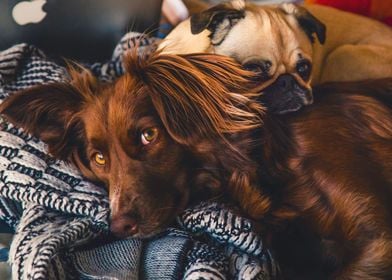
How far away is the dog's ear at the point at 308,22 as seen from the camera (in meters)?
1.85

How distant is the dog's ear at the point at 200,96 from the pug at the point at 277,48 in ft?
0.44

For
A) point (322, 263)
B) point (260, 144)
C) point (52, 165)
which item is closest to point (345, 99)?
point (260, 144)

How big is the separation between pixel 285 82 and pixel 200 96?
378 mm

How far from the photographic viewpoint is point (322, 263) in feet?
4.52

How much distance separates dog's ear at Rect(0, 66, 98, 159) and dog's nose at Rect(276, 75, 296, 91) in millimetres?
530

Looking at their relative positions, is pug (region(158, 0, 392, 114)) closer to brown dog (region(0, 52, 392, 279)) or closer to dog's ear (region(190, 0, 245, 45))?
dog's ear (region(190, 0, 245, 45))

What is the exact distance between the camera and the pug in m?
1.65

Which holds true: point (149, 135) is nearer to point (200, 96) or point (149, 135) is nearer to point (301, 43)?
point (200, 96)

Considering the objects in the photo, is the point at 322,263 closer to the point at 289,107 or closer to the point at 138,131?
the point at 289,107

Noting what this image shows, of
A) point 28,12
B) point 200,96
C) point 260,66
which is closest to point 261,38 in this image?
point 260,66

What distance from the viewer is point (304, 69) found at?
72.0 inches

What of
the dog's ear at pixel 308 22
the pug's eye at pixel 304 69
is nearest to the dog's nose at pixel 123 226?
the pug's eye at pixel 304 69

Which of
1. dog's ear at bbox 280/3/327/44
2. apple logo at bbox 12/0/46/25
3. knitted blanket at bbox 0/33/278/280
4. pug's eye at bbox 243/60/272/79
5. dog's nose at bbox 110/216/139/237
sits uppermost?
apple logo at bbox 12/0/46/25

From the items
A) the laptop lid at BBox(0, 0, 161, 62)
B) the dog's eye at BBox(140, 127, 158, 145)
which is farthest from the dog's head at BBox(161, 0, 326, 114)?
the dog's eye at BBox(140, 127, 158, 145)
